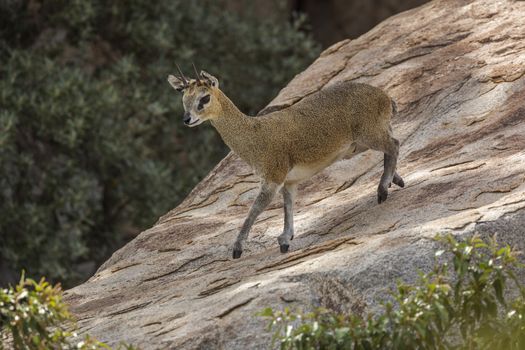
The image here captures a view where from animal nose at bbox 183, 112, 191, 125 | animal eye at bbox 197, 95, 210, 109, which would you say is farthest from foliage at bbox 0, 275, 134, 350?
animal eye at bbox 197, 95, 210, 109

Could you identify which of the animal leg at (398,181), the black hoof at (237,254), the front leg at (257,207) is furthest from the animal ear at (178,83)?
the animal leg at (398,181)

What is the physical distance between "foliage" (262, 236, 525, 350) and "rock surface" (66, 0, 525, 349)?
2.26 feet

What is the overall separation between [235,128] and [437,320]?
371cm

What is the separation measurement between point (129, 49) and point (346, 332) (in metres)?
12.7

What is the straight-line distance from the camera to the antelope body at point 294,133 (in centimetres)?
1007

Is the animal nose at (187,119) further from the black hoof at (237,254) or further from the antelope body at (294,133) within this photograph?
the black hoof at (237,254)

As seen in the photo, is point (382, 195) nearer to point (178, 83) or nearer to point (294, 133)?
point (294, 133)

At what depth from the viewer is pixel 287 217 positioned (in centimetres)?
1020

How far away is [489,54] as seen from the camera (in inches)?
476

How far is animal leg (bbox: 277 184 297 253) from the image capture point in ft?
32.1

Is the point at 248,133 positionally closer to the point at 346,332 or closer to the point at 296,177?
the point at 296,177

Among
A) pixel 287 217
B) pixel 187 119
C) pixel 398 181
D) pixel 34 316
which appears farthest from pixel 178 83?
pixel 34 316

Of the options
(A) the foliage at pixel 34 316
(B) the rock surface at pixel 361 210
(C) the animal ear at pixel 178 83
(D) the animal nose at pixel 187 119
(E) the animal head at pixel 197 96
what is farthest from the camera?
(C) the animal ear at pixel 178 83

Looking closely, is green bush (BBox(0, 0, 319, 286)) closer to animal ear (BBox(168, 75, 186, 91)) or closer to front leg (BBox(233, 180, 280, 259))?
animal ear (BBox(168, 75, 186, 91))
